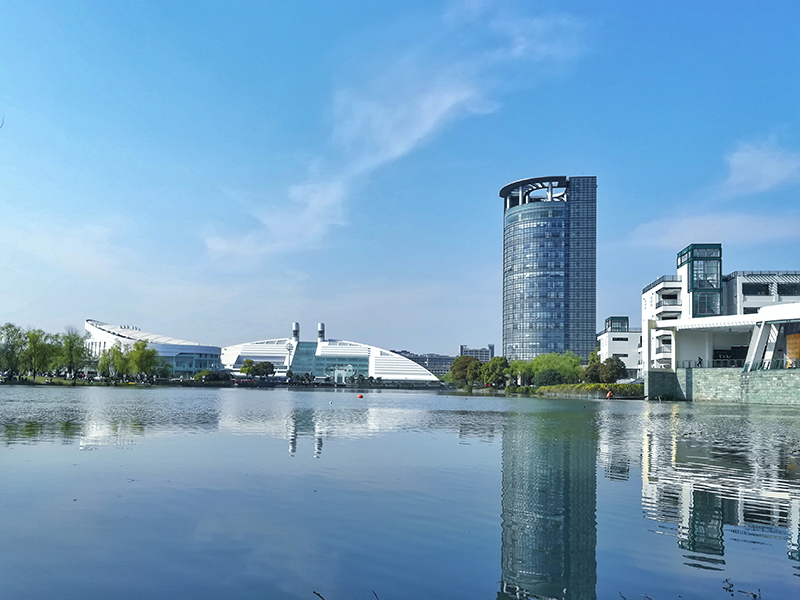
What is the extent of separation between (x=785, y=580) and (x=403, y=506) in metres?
6.29

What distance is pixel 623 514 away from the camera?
11.9 metres

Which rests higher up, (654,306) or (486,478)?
(654,306)

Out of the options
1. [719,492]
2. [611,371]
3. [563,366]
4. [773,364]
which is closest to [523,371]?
[563,366]

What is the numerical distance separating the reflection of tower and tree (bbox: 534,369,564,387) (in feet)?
312

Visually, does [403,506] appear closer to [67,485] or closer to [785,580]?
[785,580]

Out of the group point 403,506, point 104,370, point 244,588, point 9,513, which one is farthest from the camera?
point 104,370

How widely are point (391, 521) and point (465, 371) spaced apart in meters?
141

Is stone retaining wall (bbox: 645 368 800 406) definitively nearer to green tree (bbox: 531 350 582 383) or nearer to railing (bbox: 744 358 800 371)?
railing (bbox: 744 358 800 371)

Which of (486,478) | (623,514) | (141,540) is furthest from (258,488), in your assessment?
(623,514)

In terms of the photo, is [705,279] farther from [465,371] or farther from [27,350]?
[27,350]

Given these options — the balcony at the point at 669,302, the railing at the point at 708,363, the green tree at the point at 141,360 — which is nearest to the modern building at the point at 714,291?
the balcony at the point at 669,302

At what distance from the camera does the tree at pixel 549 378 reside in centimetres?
11419

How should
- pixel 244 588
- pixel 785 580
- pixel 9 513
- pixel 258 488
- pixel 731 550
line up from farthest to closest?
pixel 258 488
pixel 9 513
pixel 731 550
pixel 785 580
pixel 244 588

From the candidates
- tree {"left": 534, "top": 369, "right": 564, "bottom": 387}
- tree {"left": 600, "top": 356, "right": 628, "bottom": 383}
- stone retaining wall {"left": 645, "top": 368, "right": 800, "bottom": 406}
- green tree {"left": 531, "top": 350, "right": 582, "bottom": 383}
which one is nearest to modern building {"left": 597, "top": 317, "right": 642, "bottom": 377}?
green tree {"left": 531, "top": 350, "right": 582, "bottom": 383}
